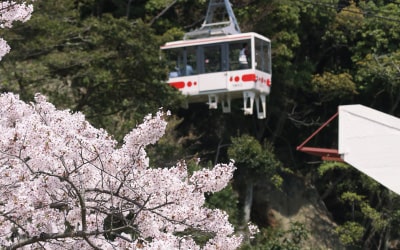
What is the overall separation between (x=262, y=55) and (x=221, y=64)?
100 cm

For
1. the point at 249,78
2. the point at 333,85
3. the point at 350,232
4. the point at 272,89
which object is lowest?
the point at 350,232

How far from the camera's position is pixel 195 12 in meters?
26.7

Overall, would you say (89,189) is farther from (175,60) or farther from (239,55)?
(239,55)

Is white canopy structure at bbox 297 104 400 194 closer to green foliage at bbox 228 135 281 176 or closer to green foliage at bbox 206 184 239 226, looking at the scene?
green foliage at bbox 206 184 239 226

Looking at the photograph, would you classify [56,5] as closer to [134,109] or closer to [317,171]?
[134,109]

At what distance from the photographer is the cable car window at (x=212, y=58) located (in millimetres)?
22672

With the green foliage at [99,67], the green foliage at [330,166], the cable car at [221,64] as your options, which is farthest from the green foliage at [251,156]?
the green foliage at [99,67]

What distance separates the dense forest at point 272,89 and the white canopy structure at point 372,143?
8.33m

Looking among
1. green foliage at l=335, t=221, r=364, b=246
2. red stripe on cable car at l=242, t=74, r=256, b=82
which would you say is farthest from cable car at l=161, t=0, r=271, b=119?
green foliage at l=335, t=221, r=364, b=246

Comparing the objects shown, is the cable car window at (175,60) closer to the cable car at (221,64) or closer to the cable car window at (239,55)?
the cable car at (221,64)

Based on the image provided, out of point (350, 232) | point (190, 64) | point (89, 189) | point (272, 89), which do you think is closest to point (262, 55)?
point (190, 64)

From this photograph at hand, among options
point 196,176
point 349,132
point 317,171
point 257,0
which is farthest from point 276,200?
point 196,176

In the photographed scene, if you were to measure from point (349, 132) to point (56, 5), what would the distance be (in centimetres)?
1084

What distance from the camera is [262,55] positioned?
22.6 m
